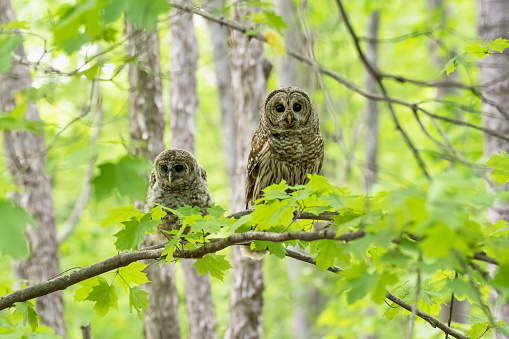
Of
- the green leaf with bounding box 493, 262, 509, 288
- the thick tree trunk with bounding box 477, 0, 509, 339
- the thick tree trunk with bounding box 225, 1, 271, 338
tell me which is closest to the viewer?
the green leaf with bounding box 493, 262, 509, 288

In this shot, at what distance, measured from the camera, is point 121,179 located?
1466 millimetres

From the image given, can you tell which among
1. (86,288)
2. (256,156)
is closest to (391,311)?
(86,288)

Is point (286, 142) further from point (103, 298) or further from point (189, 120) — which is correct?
point (189, 120)

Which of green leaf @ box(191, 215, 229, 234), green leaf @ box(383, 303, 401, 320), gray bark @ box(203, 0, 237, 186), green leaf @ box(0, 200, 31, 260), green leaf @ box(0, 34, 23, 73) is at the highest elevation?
gray bark @ box(203, 0, 237, 186)

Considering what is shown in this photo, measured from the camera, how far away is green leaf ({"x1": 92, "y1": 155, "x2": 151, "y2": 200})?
1.45 metres

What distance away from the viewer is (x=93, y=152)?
56.2 inches

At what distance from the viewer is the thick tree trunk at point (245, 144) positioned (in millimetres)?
5559

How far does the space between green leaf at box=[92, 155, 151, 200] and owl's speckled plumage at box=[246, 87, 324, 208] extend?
2889 millimetres

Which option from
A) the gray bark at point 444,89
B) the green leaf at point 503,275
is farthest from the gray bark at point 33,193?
the gray bark at point 444,89

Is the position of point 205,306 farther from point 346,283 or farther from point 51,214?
point 346,283

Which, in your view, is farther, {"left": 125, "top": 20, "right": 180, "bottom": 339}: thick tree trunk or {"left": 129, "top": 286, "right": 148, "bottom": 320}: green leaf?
{"left": 125, "top": 20, "right": 180, "bottom": 339}: thick tree trunk

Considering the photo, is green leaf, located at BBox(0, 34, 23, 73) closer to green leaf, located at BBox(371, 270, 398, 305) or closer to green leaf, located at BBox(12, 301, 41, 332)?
green leaf, located at BBox(12, 301, 41, 332)

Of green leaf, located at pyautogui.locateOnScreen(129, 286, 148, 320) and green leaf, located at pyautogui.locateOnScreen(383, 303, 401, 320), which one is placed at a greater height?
green leaf, located at pyautogui.locateOnScreen(129, 286, 148, 320)

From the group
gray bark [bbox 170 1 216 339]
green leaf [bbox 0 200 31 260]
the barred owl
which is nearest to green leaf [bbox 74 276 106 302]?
green leaf [bbox 0 200 31 260]
